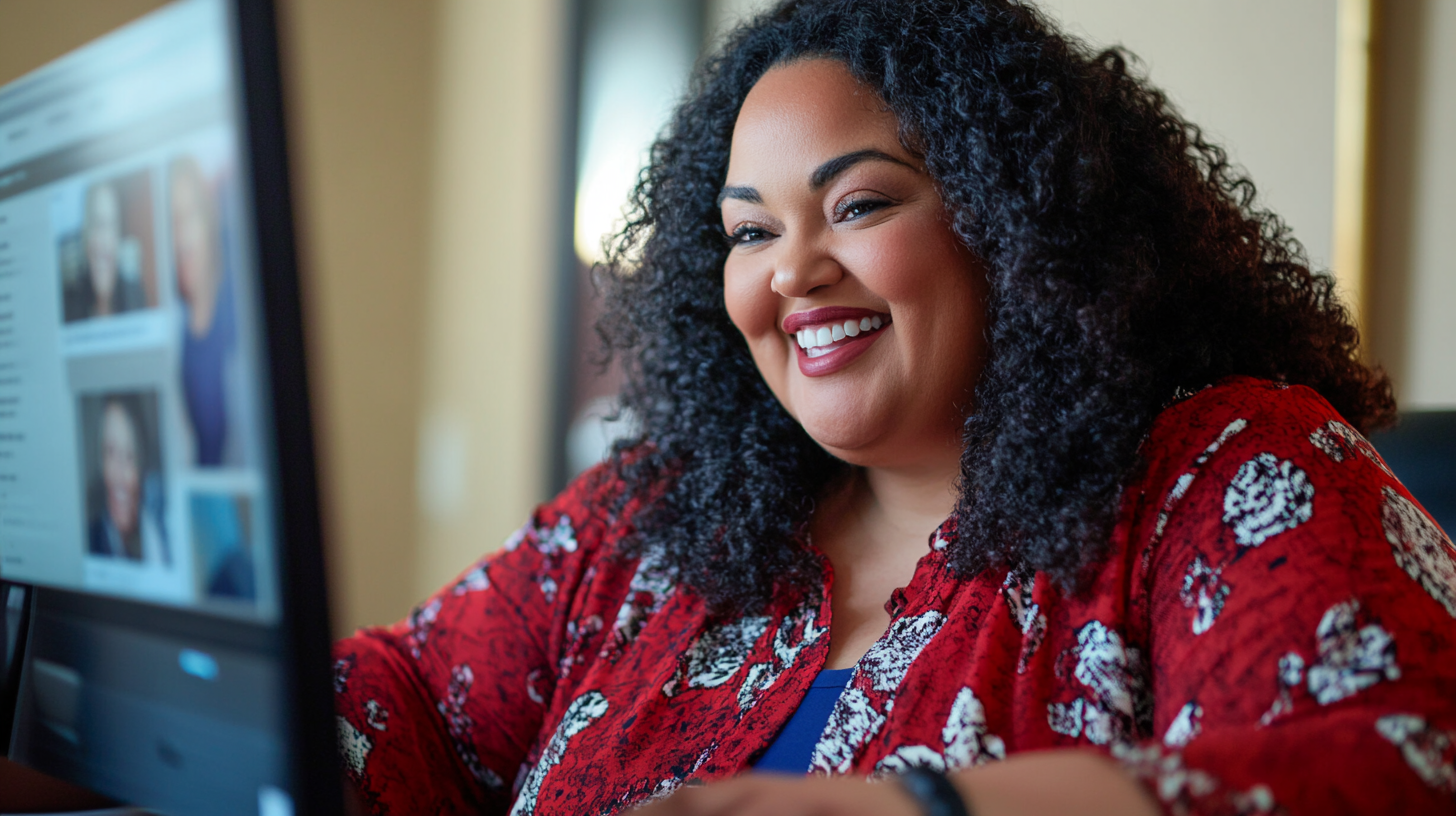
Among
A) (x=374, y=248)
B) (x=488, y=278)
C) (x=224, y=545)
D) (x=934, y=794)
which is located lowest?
(x=934, y=794)

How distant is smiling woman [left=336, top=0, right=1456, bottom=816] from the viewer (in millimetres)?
637

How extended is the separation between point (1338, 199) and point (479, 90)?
2487 mm

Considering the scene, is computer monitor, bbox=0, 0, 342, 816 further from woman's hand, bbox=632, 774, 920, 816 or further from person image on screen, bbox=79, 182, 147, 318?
woman's hand, bbox=632, 774, 920, 816

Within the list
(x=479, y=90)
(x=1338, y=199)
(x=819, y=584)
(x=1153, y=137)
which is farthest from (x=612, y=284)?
(x=479, y=90)

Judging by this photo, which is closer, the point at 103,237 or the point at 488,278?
the point at 103,237

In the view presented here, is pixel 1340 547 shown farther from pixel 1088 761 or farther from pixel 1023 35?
pixel 1023 35

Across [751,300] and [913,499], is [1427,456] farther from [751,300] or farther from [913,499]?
[751,300]

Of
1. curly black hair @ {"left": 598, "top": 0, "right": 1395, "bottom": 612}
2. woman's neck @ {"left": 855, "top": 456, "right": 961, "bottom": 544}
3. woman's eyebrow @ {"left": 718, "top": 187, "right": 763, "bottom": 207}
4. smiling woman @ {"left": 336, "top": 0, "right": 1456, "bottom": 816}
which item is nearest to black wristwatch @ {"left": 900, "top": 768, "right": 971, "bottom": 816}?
smiling woman @ {"left": 336, "top": 0, "right": 1456, "bottom": 816}

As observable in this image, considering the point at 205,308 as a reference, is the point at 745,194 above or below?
above

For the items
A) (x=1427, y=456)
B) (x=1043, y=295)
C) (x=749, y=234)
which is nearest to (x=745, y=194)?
(x=749, y=234)

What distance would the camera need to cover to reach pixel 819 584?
3.61 feet

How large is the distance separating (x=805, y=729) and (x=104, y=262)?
677 mm

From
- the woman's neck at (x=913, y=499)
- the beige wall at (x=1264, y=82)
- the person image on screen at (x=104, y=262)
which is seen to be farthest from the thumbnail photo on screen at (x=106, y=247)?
the beige wall at (x=1264, y=82)

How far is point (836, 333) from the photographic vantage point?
1.07 meters
